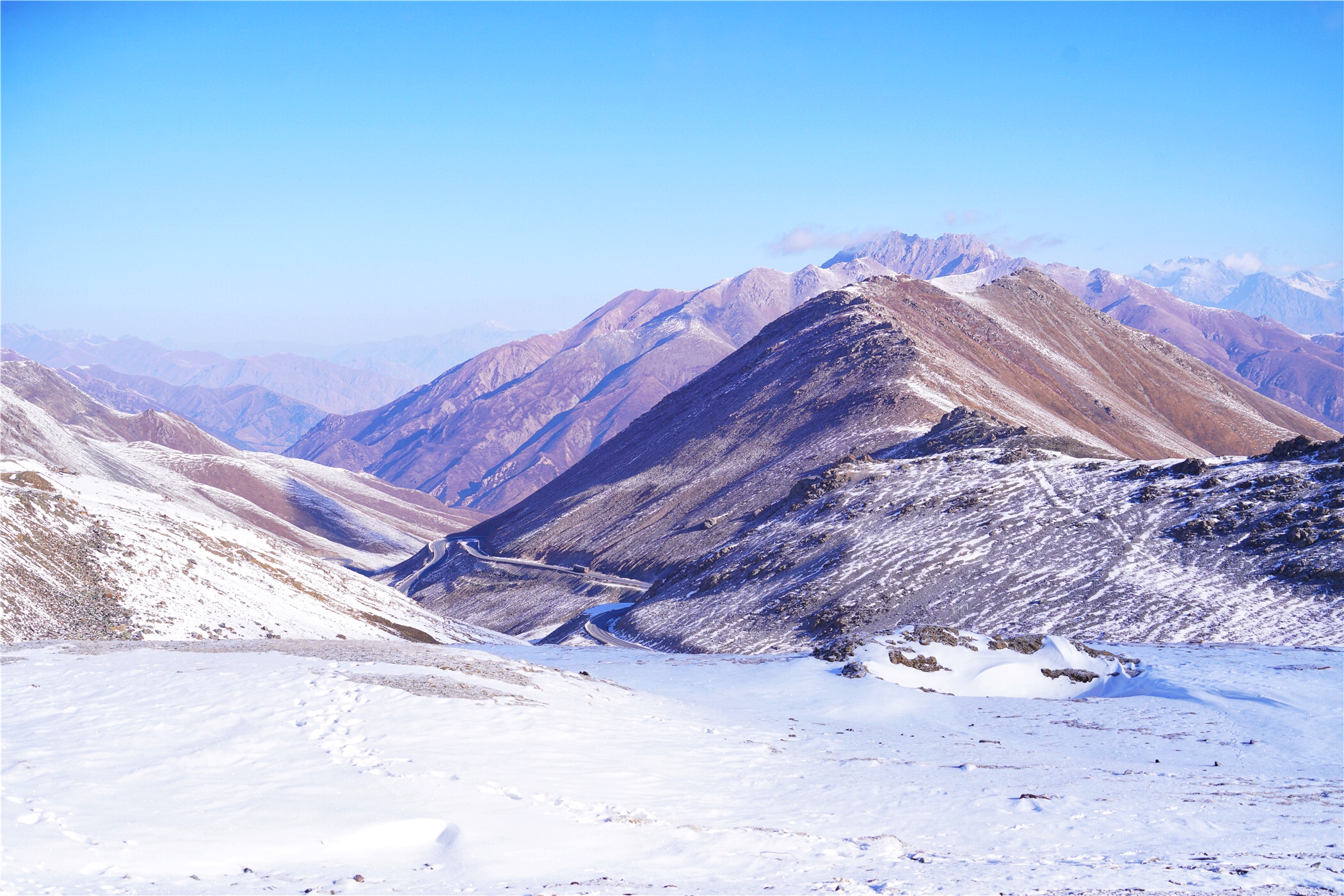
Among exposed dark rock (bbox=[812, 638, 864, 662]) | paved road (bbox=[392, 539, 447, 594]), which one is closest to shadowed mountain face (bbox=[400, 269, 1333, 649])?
paved road (bbox=[392, 539, 447, 594])

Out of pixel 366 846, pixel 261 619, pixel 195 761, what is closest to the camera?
pixel 366 846

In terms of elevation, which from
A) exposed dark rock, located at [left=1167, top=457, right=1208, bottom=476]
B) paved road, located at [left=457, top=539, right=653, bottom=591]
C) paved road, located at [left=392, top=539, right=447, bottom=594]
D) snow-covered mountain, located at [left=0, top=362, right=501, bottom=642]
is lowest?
paved road, located at [left=392, top=539, right=447, bottom=594]

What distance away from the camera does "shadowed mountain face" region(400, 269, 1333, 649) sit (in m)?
82.3

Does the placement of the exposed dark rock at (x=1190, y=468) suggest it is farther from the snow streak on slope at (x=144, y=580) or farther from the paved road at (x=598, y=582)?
the snow streak on slope at (x=144, y=580)

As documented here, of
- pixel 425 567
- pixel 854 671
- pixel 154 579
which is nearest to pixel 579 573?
pixel 425 567

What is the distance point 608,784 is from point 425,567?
10810 centimetres

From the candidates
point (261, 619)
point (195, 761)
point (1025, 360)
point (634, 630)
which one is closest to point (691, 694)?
point (195, 761)

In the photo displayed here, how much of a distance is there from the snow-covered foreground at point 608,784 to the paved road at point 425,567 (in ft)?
294

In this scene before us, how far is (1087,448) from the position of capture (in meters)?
62.3

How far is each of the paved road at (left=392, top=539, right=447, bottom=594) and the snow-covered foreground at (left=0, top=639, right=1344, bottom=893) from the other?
89.5m

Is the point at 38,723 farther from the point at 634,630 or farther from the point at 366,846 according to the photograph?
the point at 634,630

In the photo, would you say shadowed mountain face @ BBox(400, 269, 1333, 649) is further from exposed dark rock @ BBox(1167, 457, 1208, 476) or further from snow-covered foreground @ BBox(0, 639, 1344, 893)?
snow-covered foreground @ BBox(0, 639, 1344, 893)

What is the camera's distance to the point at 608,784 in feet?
54.6

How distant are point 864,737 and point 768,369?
9994 centimetres
